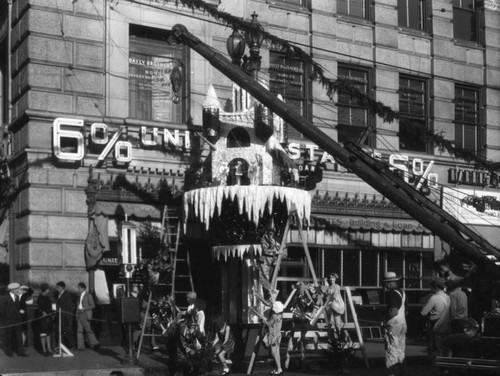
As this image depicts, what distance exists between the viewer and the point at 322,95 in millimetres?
28078

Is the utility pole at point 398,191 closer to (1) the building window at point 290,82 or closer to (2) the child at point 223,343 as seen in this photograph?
(2) the child at point 223,343

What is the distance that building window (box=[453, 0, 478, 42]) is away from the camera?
104 feet

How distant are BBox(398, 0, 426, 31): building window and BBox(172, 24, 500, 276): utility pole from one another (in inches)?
452

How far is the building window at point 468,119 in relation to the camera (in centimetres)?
3094

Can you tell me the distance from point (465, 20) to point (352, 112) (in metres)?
6.11

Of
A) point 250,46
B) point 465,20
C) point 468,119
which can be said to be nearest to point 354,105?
point 468,119

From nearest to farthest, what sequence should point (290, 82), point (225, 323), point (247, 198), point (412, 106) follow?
point (225, 323) < point (247, 198) < point (290, 82) < point (412, 106)

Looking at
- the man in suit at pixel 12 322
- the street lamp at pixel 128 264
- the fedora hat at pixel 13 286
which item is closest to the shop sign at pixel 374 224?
the street lamp at pixel 128 264

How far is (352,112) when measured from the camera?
94.7 ft

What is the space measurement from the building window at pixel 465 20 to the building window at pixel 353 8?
12.3 ft

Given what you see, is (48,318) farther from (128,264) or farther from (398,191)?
(398,191)

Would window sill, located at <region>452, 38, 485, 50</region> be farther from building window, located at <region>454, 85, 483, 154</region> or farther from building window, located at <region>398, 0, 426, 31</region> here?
building window, located at <region>454, 85, 483, 154</region>

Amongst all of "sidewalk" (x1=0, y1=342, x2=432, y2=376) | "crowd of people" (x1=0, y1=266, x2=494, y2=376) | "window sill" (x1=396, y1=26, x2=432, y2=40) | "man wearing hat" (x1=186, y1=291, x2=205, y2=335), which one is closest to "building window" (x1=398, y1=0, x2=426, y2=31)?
"window sill" (x1=396, y1=26, x2=432, y2=40)

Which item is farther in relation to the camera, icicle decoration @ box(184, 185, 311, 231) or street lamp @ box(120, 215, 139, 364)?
icicle decoration @ box(184, 185, 311, 231)
